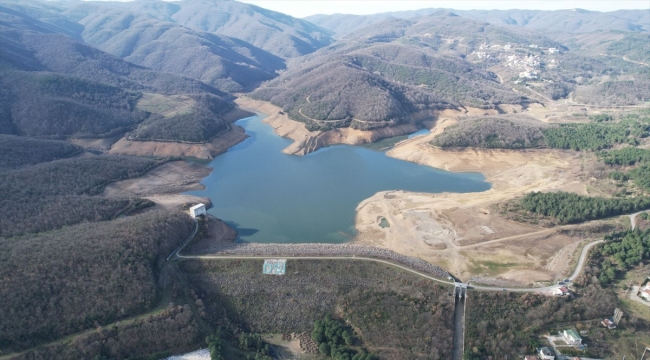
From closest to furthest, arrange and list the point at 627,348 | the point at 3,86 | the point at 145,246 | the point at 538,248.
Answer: the point at 627,348 < the point at 145,246 < the point at 538,248 < the point at 3,86

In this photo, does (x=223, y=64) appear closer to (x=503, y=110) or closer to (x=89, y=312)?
(x=503, y=110)

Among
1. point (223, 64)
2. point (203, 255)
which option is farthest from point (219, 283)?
point (223, 64)

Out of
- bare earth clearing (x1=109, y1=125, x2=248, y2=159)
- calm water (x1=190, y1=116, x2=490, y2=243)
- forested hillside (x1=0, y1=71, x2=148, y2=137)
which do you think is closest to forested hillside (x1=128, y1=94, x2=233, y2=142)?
bare earth clearing (x1=109, y1=125, x2=248, y2=159)

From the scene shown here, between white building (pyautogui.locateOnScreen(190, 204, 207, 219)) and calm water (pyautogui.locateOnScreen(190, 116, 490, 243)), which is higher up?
white building (pyautogui.locateOnScreen(190, 204, 207, 219))

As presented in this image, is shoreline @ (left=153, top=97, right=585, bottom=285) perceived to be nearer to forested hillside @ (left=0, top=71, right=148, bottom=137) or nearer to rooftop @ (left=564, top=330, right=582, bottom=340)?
rooftop @ (left=564, top=330, right=582, bottom=340)

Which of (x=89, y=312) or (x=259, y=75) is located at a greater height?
(x=259, y=75)

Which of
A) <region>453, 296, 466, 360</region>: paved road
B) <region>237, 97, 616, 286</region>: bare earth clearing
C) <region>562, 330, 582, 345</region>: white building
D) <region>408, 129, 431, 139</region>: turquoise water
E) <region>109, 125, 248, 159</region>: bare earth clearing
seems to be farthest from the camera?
<region>408, 129, 431, 139</region>: turquoise water

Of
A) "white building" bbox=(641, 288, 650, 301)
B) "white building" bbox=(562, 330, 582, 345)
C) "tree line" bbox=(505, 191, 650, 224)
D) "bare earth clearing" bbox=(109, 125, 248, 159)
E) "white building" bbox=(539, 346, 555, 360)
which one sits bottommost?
"white building" bbox=(539, 346, 555, 360)
